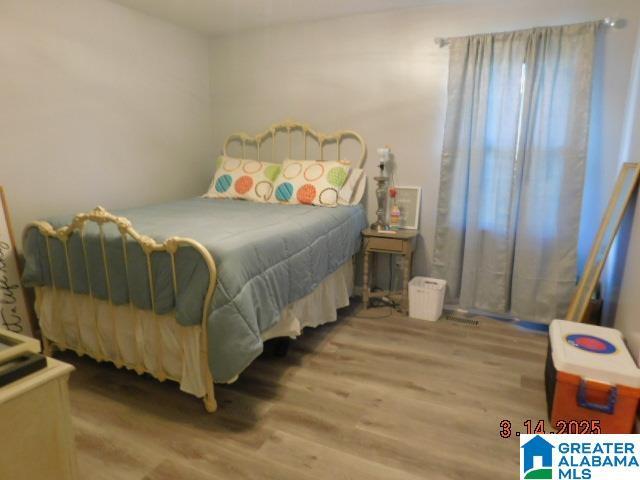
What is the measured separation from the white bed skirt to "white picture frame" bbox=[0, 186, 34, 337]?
0.58 ft

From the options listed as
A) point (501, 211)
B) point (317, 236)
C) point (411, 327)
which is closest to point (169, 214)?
point (317, 236)

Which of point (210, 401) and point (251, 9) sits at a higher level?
point (251, 9)

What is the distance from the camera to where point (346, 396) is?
2014mm

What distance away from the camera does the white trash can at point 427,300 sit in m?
2.92

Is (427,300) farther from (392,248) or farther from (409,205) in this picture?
(409,205)

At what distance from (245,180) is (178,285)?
5.63 feet

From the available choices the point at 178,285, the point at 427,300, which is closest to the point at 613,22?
the point at 427,300

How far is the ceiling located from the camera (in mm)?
2852

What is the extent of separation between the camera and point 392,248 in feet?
9.78

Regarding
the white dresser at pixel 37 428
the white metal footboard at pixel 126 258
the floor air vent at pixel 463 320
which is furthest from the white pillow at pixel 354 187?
the white dresser at pixel 37 428

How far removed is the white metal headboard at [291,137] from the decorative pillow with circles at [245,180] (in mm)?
275

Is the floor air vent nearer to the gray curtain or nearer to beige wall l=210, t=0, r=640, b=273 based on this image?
the gray curtain

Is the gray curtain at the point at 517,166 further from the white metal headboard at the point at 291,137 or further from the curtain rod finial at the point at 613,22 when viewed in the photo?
the white metal headboard at the point at 291,137

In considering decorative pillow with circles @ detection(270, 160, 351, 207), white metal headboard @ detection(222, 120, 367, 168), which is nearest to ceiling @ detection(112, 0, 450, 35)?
white metal headboard @ detection(222, 120, 367, 168)
